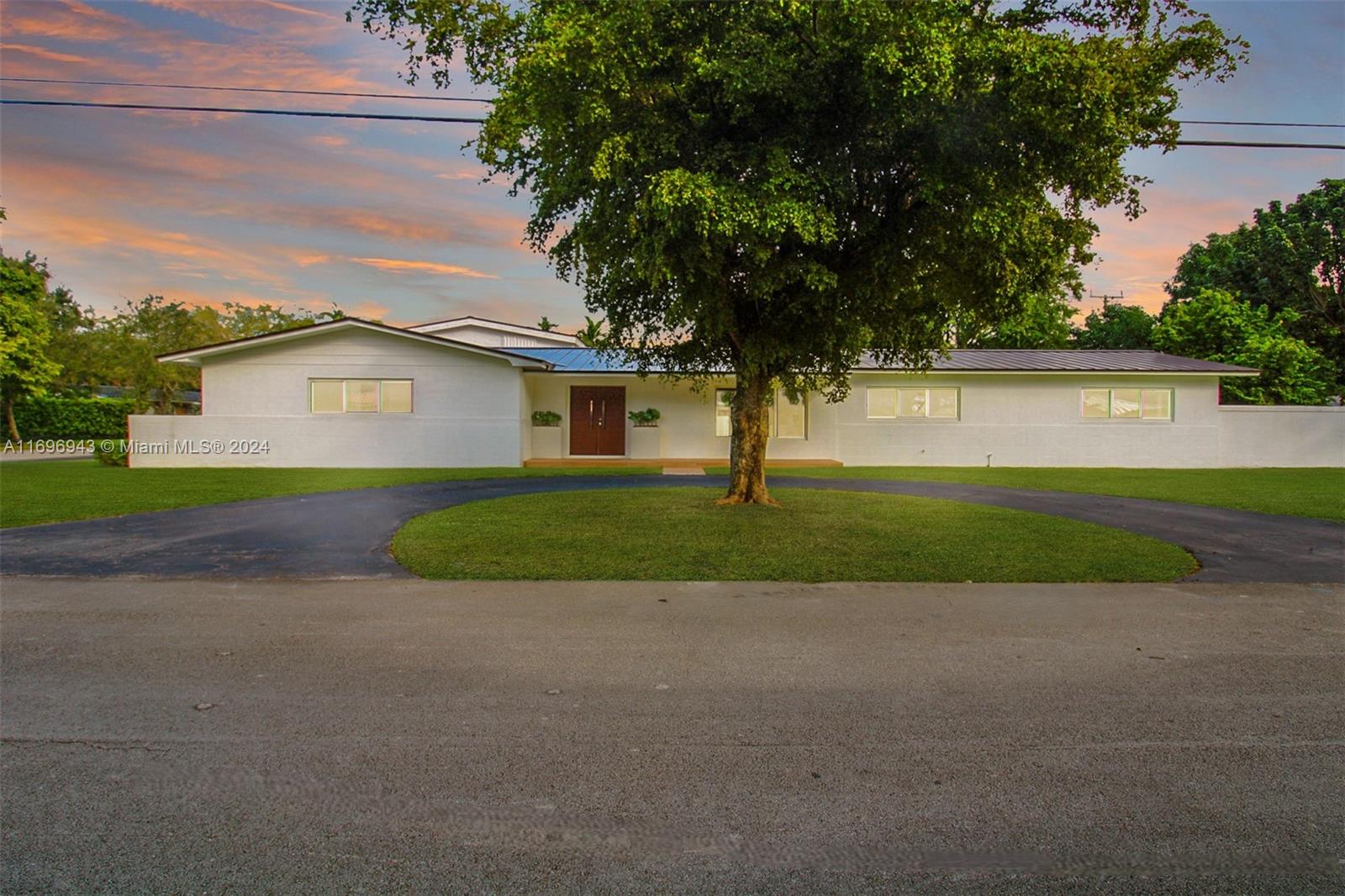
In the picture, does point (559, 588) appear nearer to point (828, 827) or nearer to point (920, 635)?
point (920, 635)

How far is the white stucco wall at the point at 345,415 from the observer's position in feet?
66.3

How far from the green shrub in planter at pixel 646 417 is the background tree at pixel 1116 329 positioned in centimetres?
2399

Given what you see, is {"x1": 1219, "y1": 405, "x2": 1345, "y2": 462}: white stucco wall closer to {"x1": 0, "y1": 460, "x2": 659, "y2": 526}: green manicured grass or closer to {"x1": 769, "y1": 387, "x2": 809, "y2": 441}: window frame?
{"x1": 769, "y1": 387, "x2": 809, "y2": 441}: window frame

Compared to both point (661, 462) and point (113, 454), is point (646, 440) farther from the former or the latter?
point (113, 454)

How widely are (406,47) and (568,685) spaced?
897 cm

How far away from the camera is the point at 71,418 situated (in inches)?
1294

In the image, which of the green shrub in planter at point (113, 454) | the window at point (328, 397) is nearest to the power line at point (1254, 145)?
the window at point (328, 397)

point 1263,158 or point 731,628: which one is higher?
point 1263,158

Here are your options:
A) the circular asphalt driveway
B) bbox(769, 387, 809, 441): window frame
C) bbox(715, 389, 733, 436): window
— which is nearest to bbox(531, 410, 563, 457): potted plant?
bbox(715, 389, 733, 436): window

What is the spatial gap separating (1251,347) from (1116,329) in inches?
439

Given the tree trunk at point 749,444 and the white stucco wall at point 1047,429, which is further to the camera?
the white stucco wall at point 1047,429

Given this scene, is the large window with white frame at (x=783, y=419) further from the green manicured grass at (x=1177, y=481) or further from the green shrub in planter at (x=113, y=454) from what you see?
the green shrub in planter at (x=113, y=454)

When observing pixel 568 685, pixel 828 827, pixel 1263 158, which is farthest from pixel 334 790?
pixel 1263 158

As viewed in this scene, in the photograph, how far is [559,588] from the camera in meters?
6.42
